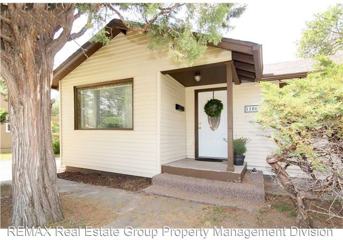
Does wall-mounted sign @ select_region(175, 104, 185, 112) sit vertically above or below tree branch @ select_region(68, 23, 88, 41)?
below

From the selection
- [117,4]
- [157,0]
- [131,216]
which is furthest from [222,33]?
[131,216]

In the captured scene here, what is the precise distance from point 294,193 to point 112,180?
14.7 ft

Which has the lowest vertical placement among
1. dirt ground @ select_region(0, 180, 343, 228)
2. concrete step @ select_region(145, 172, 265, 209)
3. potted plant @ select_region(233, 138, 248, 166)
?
dirt ground @ select_region(0, 180, 343, 228)

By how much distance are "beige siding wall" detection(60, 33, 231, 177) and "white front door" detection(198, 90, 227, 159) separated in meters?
2.02

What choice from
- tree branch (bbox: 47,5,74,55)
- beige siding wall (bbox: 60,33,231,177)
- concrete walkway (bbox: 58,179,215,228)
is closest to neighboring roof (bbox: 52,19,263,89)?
beige siding wall (bbox: 60,33,231,177)

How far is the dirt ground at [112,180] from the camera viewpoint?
602 centimetres

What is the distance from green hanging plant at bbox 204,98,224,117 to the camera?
292 inches

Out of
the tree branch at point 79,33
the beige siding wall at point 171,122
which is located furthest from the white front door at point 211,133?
the tree branch at point 79,33

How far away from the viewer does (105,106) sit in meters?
7.46

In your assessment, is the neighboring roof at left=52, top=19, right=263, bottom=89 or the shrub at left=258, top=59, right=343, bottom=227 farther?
the neighboring roof at left=52, top=19, right=263, bottom=89

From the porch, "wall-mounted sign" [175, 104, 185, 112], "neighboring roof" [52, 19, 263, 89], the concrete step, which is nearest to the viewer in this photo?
the concrete step

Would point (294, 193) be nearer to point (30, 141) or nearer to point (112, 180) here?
point (30, 141)

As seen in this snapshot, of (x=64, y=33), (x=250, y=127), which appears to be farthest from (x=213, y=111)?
(x=64, y=33)

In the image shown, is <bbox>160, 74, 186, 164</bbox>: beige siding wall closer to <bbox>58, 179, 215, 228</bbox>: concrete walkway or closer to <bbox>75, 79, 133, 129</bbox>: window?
<bbox>75, 79, 133, 129</bbox>: window
